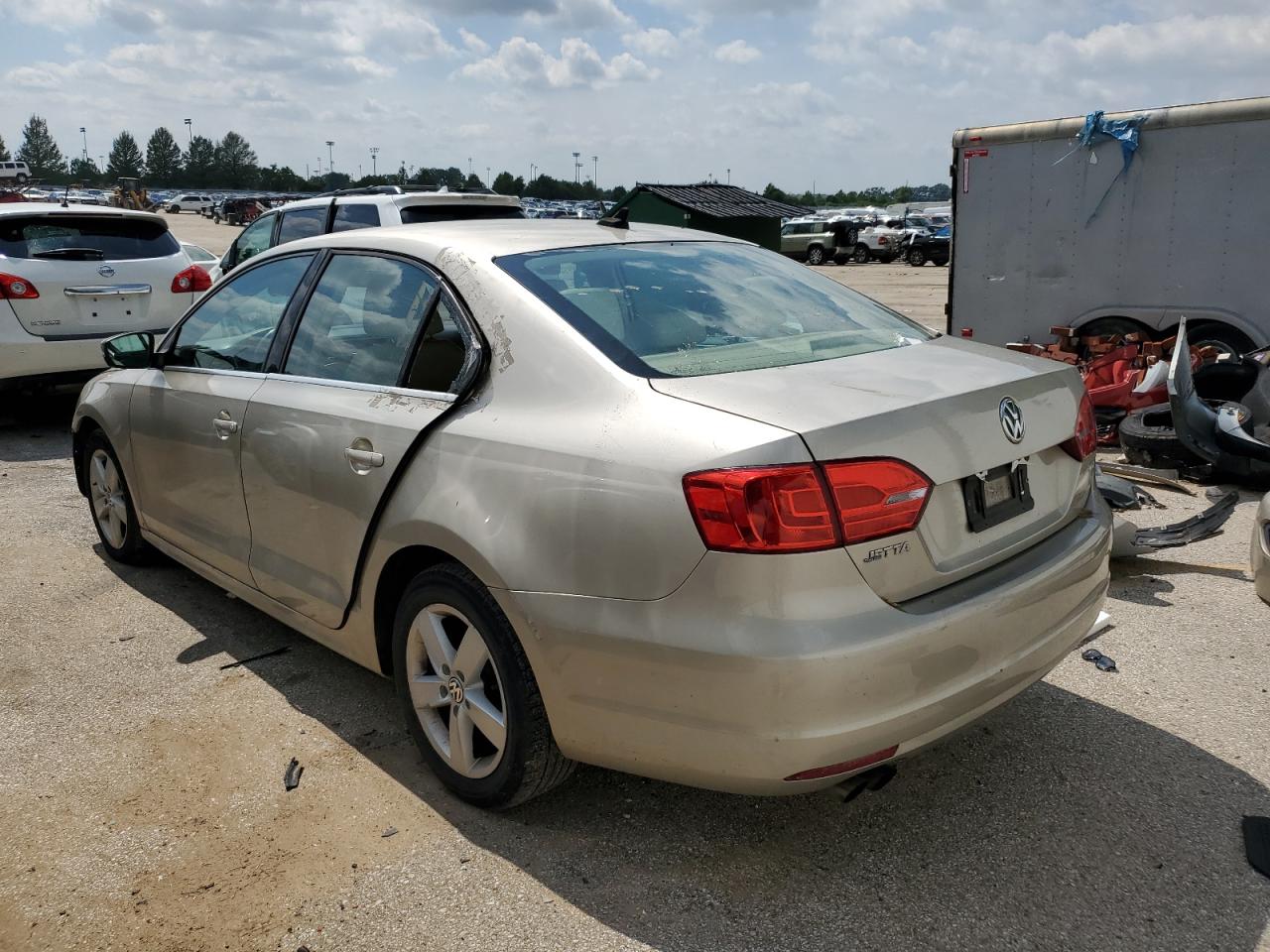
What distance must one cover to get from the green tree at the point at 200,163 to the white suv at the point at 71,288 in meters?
148

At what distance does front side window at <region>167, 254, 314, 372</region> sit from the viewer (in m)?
3.72

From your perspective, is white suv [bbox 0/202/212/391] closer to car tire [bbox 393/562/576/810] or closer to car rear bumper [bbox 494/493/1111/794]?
car tire [bbox 393/562/576/810]

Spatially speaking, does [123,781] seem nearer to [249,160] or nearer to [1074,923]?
[1074,923]

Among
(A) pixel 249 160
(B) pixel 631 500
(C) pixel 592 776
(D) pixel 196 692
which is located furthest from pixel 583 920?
(A) pixel 249 160

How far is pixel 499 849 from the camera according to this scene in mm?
2754

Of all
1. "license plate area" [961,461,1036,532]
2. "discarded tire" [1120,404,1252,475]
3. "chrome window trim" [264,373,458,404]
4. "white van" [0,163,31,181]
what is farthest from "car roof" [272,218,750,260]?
"white van" [0,163,31,181]

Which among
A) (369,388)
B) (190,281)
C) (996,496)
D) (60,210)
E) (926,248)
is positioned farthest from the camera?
(926,248)

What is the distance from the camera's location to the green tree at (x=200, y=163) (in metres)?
142

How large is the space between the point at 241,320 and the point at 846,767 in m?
2.90

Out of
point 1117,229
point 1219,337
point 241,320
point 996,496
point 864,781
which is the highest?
point 1117,229

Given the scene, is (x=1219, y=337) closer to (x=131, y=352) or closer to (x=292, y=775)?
(x=131, y=352)

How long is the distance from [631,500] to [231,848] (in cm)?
153

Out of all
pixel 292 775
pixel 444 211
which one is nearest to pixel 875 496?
pixel 292 775

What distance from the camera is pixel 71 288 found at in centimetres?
793
